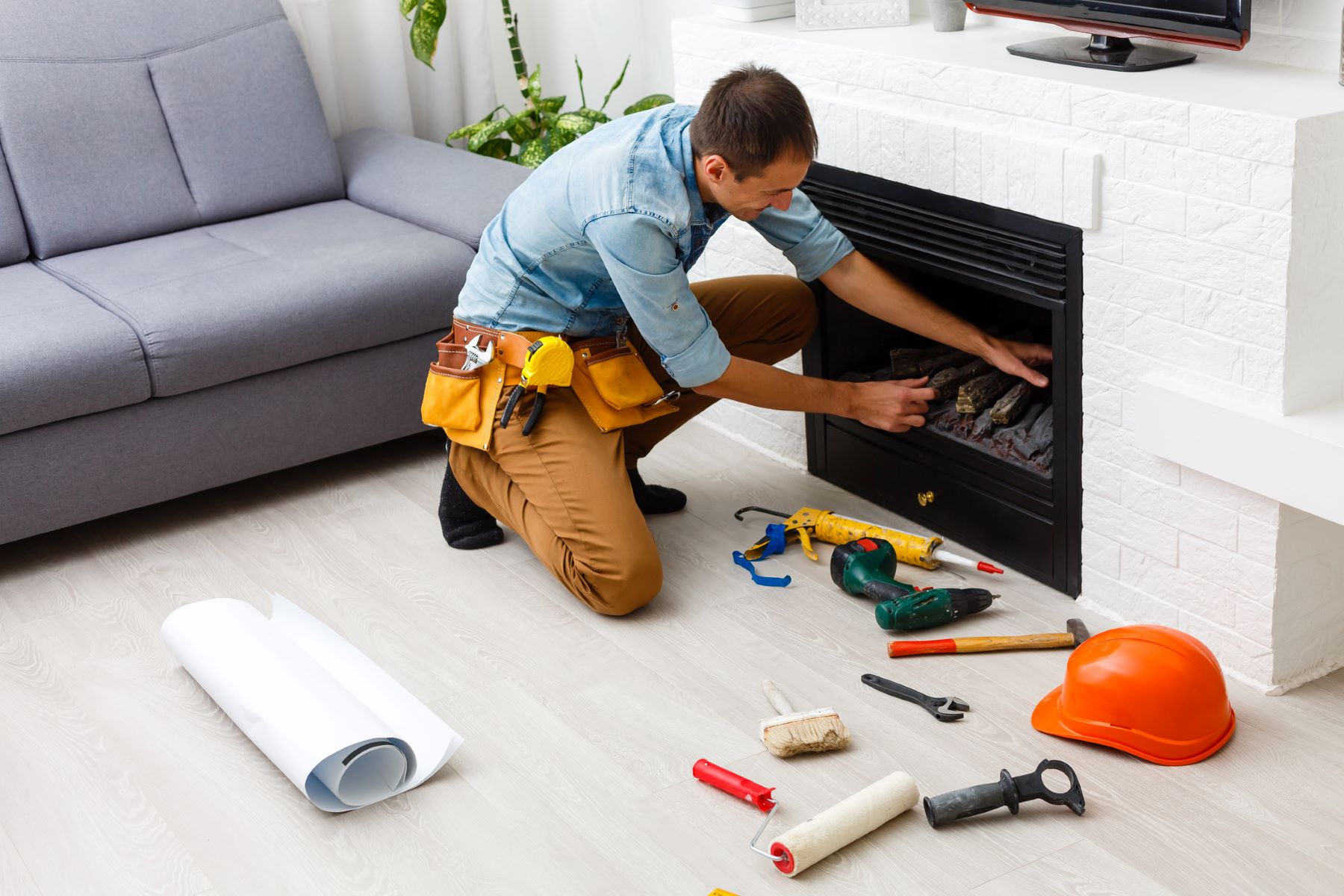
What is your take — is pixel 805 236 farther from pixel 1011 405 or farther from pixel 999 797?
pixel 999 797

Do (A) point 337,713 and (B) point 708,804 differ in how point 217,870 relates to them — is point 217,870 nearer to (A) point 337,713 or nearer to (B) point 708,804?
(A) point 337,713

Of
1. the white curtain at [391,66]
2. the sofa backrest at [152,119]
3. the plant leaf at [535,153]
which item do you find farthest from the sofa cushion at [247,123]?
the plant leaf at [535,153]

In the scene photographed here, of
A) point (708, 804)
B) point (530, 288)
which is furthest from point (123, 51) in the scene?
point (708, 804)

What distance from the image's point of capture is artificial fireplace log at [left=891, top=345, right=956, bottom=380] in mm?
2672

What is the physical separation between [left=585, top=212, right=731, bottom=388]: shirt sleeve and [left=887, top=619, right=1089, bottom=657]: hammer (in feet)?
1.83

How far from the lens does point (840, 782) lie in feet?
6.23

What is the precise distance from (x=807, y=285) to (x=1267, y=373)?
1.01 m

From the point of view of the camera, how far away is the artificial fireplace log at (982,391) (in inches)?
96.8

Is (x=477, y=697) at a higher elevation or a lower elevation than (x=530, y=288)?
lower

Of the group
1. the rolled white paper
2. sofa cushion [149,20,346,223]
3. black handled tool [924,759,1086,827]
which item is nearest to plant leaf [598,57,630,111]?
sofa cushion [149,20,346,223]

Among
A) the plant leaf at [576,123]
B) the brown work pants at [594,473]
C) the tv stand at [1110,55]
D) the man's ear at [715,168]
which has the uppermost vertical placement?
the tv stand at [1110,55]

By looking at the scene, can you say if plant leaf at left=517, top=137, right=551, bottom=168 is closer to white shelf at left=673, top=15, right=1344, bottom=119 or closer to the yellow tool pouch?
white shelf at left=673, top=15, right=1344, bottom=119

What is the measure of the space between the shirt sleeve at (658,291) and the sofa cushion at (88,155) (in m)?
1.55

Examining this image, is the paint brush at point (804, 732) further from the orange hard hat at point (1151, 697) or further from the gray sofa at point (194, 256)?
the gray sofa at point (194, 256)
